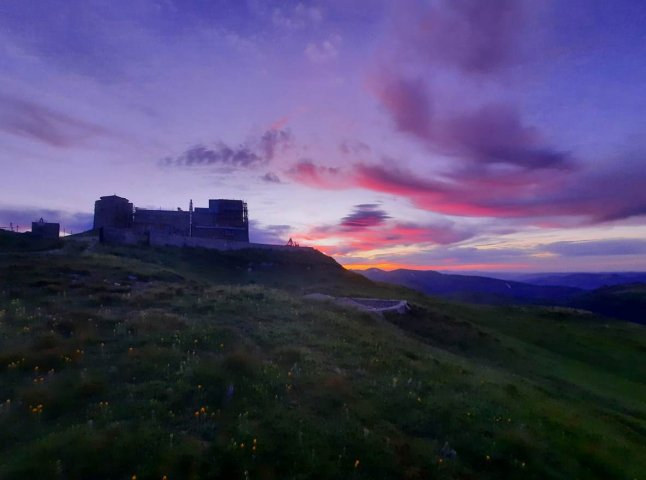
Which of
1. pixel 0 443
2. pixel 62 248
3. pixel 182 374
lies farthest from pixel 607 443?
pixel 62 248

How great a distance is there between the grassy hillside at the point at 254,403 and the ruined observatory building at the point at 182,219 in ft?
189

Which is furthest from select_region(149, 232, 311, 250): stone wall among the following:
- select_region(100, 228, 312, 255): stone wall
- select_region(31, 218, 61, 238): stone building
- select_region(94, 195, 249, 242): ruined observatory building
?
select_region(31, 218, 61, 238): stone building

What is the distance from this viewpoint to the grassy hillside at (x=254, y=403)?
456 inches

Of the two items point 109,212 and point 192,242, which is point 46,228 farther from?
point 192,242

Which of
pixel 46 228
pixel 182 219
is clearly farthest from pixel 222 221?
pixel 46 228

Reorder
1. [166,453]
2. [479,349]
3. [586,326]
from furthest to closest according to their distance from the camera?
[586,326], [479,349], [166,453]

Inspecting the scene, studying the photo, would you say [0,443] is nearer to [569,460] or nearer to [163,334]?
[163,334]

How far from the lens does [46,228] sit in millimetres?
73000

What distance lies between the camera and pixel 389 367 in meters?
20.8

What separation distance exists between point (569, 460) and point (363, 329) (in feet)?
49.8

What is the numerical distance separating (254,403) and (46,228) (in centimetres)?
7205

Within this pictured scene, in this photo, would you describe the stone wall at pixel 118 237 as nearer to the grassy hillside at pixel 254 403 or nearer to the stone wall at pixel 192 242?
the stone wall at pixel 192 242

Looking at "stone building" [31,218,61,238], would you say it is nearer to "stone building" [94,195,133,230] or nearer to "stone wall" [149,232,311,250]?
"stone building" [94,195,133,230]


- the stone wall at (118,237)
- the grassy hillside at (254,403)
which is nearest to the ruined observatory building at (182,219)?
the stone wall at (118,237)
